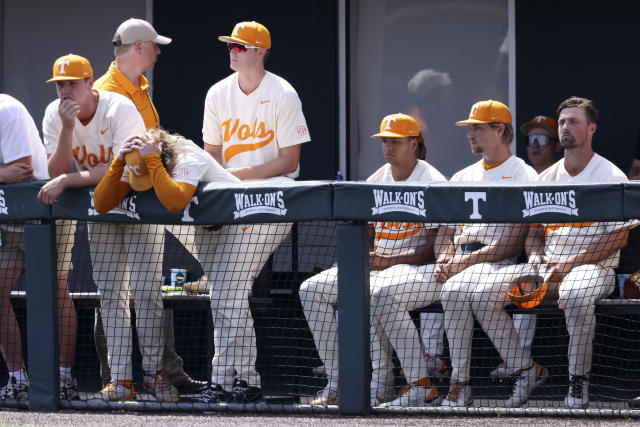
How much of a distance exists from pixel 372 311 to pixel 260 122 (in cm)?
127

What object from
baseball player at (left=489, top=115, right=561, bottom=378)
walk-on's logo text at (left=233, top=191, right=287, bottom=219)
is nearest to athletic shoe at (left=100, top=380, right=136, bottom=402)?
walk-on's logo text at (left=233, top=191, right=287, bottom=219)

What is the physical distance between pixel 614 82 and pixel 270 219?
332 cm

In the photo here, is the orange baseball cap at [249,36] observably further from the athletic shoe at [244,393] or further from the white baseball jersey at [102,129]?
the athletic shoe at [244,393]

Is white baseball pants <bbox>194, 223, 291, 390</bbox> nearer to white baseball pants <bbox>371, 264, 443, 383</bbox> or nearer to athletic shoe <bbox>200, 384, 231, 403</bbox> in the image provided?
athletic shoe <bbox>200, 384, 231, 403</bbox>

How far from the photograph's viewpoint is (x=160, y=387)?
213 inches

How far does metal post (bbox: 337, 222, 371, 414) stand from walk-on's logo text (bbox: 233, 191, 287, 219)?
32 centimetres

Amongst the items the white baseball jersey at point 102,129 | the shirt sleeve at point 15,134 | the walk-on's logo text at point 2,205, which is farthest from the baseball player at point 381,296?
the shirt sleeve at point 15,134

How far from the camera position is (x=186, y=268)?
22.4 ft

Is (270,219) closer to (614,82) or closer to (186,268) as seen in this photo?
(186,268)

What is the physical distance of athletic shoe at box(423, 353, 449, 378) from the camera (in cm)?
558

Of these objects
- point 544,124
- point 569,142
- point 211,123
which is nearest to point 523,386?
point 569,142

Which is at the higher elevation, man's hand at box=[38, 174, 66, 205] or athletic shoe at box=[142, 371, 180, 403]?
man's hand at box=[38, 174, 66, 205]

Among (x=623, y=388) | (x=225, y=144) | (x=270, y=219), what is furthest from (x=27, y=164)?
(x=623, y=388)

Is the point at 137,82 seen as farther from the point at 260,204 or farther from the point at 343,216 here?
the point at 343,216
